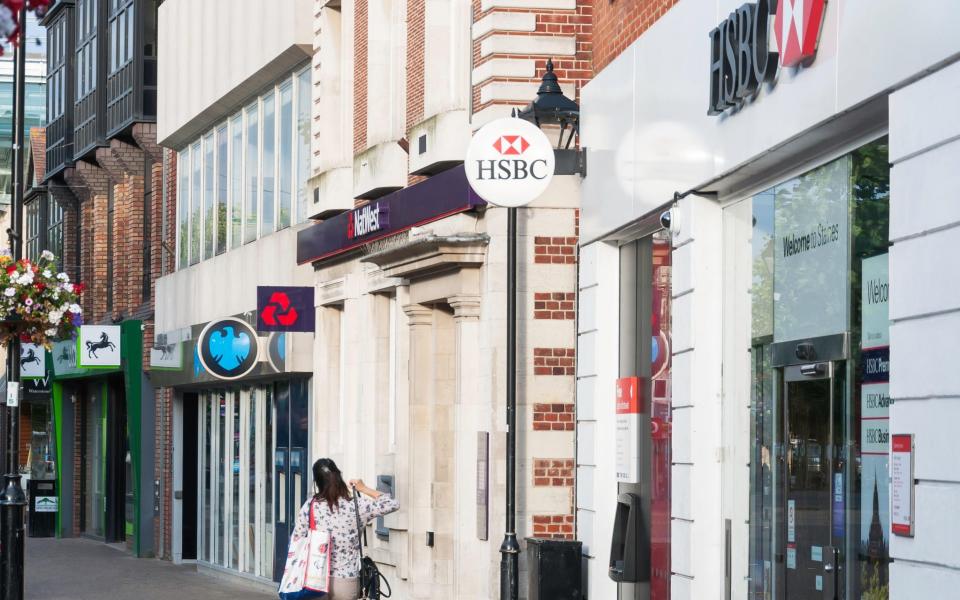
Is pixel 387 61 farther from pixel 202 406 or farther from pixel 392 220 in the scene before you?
pixel 202 406

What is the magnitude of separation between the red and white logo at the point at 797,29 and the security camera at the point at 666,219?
260 centimetres

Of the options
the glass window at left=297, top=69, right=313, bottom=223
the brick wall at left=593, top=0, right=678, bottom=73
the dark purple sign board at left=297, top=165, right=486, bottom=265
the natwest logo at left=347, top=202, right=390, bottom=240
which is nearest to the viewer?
the brick wall at left=593, top=0, right=678, bottom=73

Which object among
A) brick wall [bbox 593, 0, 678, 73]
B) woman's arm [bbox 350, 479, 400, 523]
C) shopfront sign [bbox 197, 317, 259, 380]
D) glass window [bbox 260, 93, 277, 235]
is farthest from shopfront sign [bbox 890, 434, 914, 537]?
glass window [bbox 260, 93, 277, 235]

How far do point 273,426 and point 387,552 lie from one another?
6.44m

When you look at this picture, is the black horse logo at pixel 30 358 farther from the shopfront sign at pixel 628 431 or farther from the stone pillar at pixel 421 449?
the shopfront sign at pixel 628 431

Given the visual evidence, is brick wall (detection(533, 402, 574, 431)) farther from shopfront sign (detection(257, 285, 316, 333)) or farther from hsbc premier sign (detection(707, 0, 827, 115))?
shopfront sign (detection(257, 285, 316, 333))

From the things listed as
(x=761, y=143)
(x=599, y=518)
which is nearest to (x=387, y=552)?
(x=599, y=518)

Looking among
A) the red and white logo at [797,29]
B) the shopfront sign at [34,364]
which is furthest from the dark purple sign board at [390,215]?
the shopfront sign at [34,364]

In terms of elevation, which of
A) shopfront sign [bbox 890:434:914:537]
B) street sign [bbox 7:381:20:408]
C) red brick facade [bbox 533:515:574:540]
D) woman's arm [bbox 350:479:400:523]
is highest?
street sign [bbox 7:381:20:408]

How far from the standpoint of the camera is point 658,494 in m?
13.0

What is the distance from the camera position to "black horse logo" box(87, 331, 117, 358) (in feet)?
105

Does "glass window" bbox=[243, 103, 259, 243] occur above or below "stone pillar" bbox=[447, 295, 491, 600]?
above

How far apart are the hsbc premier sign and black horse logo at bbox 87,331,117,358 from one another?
23.1m

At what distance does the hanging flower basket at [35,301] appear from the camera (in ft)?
67.1
